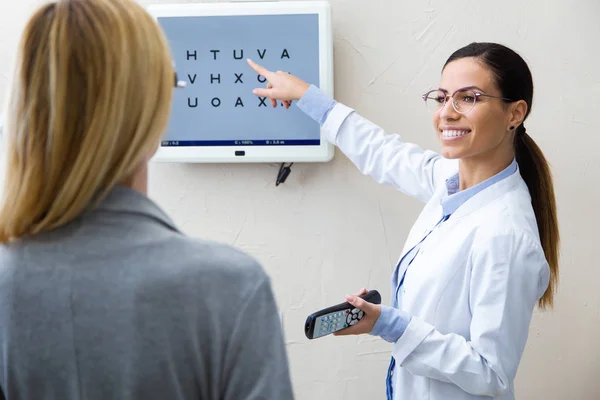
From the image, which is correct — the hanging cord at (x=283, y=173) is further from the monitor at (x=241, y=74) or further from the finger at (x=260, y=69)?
the finger at (x=260, y=69)

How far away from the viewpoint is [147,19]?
0.62 meters

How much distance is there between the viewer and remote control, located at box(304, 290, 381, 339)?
116 centimetres

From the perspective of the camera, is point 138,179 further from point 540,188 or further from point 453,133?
point 540,188

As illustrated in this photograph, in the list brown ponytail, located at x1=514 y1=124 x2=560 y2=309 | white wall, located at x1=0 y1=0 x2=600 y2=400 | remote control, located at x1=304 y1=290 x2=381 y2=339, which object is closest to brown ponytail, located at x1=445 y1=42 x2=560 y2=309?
brown ponytail, located at x1=514 y1=124 x2=560 y2=309

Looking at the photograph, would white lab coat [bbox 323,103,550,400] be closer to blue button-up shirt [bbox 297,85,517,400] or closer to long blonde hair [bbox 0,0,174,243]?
blue button-up shirt [bbox 297,85,517,400]

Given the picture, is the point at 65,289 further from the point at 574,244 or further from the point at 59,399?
the point at 574,244

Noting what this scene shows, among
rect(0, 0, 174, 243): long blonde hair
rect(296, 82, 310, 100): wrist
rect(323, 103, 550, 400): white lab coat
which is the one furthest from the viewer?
rect(296, 82, 310, 100): wrist

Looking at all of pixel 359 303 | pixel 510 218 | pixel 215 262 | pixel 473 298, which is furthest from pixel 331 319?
pixel 215 262

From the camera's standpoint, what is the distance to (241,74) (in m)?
1.51

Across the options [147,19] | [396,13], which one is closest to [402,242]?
[396,13]

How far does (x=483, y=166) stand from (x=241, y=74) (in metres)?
0.56

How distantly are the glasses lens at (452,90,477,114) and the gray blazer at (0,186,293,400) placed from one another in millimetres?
692

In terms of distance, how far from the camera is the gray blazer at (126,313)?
622 mm

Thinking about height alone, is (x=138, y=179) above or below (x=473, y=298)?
above
